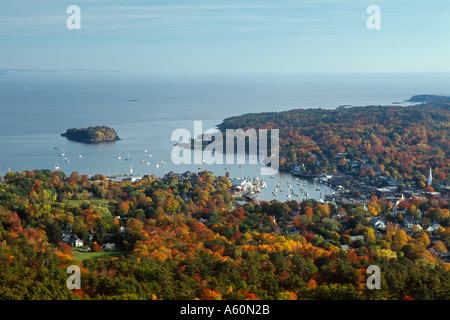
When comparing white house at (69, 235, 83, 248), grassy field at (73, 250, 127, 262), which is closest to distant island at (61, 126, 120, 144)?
white house at (69, 235, 83, 248)

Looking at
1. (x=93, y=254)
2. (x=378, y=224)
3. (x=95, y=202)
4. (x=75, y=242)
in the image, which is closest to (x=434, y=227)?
(x=378, y=224)

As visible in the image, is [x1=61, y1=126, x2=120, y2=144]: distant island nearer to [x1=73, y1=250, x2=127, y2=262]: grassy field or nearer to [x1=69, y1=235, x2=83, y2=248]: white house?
[x1=69, y1=235, x2=83, y2=248]: white house

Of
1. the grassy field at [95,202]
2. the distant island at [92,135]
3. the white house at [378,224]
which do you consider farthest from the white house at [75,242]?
the distant island at [92,135]

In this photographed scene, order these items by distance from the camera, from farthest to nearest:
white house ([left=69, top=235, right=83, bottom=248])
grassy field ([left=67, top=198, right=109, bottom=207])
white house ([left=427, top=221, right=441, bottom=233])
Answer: grassy field ([left=67, top=198, right=109, bottom=207])
white house ([left=427, top=221, right=441, bottom=233])
white house ([left=69, top=235, right=83, bottom=248])

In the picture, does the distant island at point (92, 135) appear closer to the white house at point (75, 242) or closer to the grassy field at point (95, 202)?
the grassy field at point (95, 202)

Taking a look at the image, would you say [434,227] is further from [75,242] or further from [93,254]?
[75,242]

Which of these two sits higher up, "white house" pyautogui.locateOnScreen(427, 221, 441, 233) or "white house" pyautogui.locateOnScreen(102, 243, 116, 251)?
Answer: "white house" pyautogui.locateOnScreen(102, 243, 116, 251)

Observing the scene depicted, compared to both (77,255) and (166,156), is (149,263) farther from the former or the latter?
(166,156)
